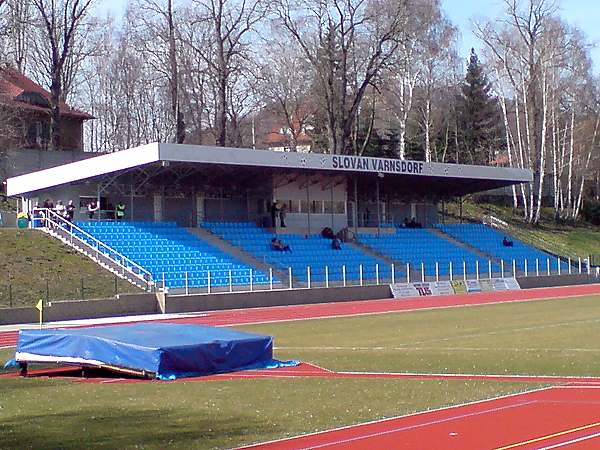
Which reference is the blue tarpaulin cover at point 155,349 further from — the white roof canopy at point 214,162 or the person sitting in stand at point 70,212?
the person sitting in stand at point 70,212

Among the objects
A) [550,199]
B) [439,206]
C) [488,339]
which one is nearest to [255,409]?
[488,339]

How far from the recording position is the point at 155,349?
1873cm

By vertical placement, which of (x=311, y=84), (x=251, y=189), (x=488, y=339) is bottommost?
(x=488, y=339)

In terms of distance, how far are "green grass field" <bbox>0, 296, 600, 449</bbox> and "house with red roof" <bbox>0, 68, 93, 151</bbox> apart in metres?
41.7

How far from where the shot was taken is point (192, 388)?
16.9m

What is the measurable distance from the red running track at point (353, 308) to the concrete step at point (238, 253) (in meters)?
3.39

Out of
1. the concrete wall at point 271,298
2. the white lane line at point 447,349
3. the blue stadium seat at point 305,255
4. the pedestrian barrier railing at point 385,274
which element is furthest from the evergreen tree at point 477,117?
the white lane line at point 447,349

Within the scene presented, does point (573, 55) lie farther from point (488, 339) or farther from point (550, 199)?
point (488, 339)

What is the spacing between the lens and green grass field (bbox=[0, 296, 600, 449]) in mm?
12219

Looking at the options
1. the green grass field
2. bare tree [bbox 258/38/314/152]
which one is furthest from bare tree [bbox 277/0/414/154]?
the green grass field

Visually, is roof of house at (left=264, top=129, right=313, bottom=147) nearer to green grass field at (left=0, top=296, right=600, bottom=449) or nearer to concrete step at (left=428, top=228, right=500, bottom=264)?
concrete step at (left=428, top=228, right=500, bottom=264)

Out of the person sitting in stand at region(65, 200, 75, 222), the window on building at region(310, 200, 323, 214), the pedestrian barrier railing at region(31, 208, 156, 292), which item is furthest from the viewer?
the window on building at region(310, 200, 323, 214)

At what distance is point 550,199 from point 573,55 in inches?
653

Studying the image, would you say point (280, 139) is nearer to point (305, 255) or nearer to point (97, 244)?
point (305, 255)
